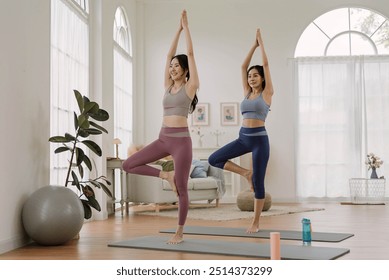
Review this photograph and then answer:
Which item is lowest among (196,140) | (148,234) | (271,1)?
(148,234)

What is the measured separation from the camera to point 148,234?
5.14 metres

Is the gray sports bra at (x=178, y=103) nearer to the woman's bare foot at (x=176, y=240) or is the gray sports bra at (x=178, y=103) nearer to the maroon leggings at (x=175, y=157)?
the maroon leggings at (x=175, y=157)

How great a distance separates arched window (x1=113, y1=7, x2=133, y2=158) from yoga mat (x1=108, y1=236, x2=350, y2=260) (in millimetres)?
4050

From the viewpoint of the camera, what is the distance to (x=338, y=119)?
9602 mm

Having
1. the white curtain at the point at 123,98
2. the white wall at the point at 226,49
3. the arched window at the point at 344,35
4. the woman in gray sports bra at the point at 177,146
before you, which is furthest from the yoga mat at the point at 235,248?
the arched window at the point at 344,35

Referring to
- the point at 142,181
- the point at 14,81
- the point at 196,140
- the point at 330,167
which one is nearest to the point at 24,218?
the point at 14,81

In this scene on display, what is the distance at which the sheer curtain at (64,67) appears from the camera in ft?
18.6

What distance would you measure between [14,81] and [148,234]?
5.98 feet

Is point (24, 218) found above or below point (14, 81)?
below

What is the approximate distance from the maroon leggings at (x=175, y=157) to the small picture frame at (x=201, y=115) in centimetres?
546

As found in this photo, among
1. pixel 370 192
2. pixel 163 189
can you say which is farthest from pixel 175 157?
pixel 370 192

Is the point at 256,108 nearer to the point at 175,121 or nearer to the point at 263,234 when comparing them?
the point at 175,121
